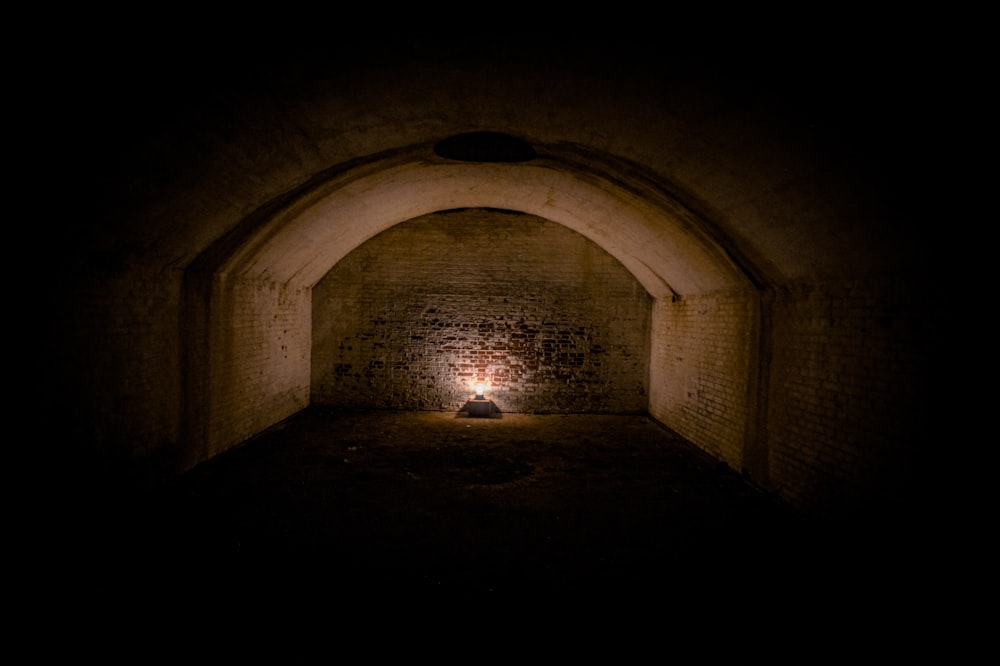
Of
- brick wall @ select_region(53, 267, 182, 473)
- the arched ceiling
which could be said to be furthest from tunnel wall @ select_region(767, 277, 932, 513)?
brick wall @ select_region(53, 267, 182, 473)

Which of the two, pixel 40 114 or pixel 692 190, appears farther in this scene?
pixel 692 190

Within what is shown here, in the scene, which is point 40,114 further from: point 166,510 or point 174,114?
point 166,510

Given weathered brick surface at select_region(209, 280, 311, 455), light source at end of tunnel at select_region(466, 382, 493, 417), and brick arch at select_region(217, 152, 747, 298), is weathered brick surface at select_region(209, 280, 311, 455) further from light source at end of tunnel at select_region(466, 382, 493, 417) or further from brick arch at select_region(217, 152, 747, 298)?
light source at end of tunnel at select_region(466, 382, 493, 417)

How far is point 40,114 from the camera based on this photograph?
260 cm

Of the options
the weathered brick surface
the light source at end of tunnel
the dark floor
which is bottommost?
the dark floor

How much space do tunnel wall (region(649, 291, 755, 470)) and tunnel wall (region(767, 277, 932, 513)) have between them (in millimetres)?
636

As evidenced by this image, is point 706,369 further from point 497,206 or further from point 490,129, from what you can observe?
point 490,129

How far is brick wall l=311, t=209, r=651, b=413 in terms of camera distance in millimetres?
9250

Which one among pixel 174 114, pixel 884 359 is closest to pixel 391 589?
pixel 174 114

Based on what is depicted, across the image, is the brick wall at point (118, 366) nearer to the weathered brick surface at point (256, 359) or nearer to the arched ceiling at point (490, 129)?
the arched ceiling at point (490, 129)

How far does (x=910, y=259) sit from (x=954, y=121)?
1.39 metres

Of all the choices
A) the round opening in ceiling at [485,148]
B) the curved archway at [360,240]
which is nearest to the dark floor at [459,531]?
the curved archway at [360,240]

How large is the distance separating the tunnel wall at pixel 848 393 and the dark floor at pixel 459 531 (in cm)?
39

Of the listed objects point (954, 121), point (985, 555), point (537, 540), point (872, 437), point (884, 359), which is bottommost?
point (537, 540)
